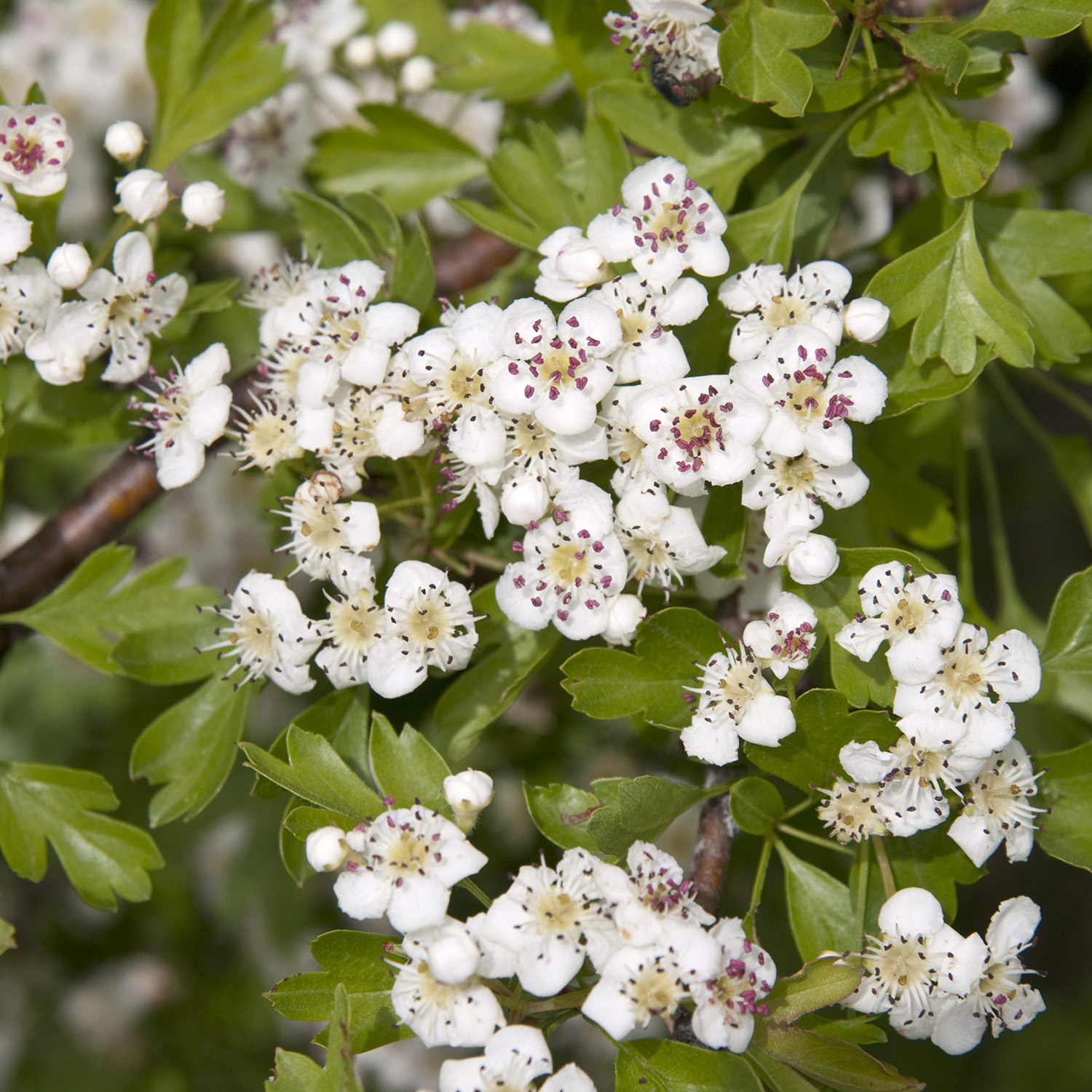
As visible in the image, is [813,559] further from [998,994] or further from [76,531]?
[76,531]

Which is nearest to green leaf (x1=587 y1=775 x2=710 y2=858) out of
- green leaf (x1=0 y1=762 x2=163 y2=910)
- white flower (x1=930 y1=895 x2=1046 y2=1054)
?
white flower (x1=930 y1=895 x2=1046 y2=1054)

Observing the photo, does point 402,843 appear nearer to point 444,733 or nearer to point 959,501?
point 444,733

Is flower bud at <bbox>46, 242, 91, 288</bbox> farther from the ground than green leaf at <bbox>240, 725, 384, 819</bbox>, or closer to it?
farther from the ground

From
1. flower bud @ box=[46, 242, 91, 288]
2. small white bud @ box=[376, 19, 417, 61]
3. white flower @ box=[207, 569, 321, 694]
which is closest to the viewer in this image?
white flower @ box=[207, 569, 321, 694]

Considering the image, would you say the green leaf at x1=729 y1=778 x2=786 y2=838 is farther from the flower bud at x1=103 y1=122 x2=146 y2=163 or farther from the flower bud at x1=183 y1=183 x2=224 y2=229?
the flower bud at x1=103 y1=122 x2=146 y2=163

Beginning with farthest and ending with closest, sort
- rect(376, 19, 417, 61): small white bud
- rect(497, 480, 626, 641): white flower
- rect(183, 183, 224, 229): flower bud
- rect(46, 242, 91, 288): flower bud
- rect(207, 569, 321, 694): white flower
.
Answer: rect(376, 19, 417, 61): small white bud < rect(183, 183, 224, 229): flower bud < rect(46, 242, 91, 288): flower bud < rect(207, 569, 321, 694): white flower < rect(497, 480, 626, 641): white flower

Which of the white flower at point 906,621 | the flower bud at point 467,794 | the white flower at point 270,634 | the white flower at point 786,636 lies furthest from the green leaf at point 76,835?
the white flower at point 906,621

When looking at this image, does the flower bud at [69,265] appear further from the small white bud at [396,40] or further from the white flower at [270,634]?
the small white bud at [396,40]
